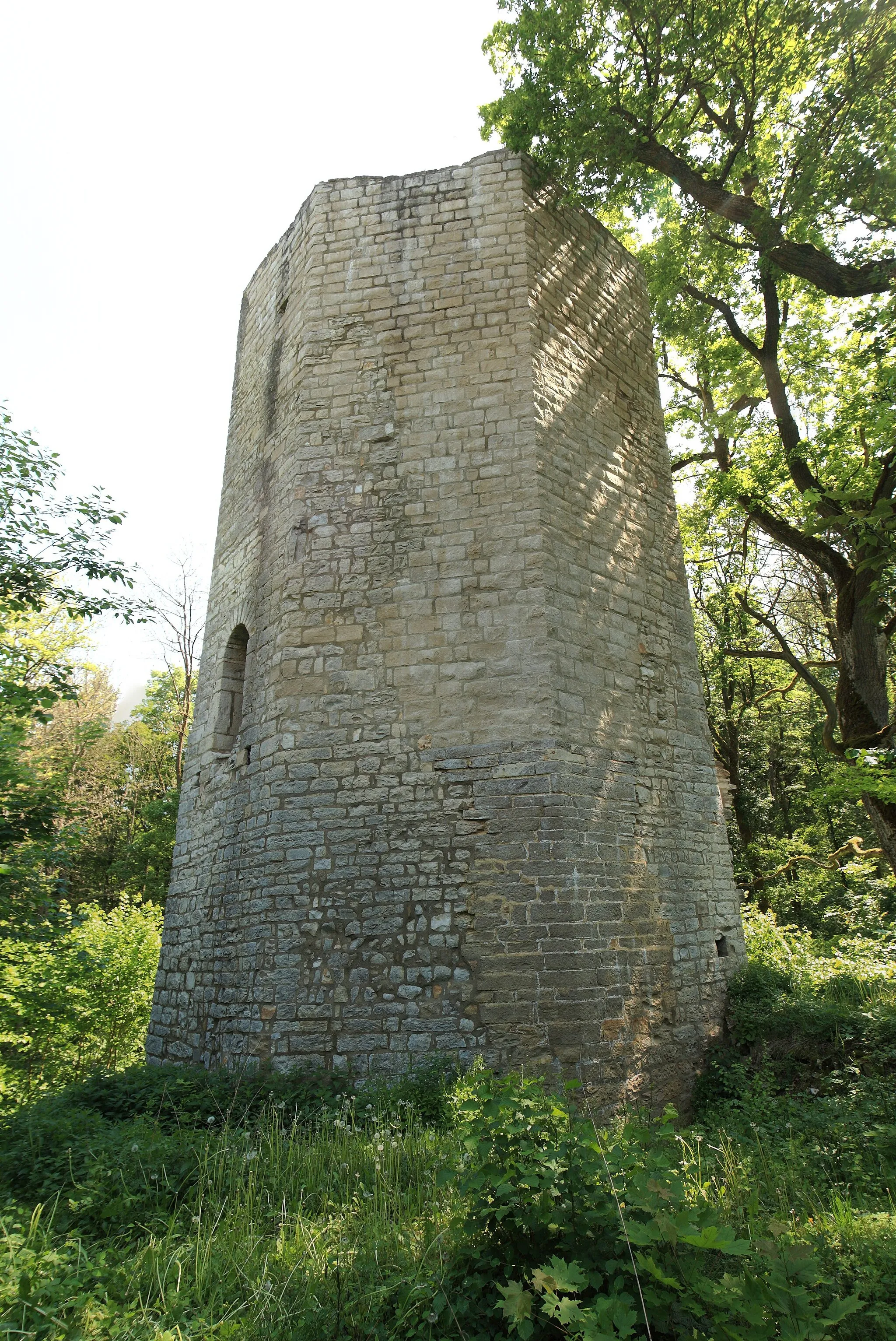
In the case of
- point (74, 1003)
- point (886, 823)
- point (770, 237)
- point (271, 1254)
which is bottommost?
point (271, 1254)

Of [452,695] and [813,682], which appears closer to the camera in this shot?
[452,695]

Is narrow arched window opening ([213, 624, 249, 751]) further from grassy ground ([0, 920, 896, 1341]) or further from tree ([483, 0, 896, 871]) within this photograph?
tree ([483, 0, 896, 871])

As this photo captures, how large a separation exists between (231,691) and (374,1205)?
571 centimetres

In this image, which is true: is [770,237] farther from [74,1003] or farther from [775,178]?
[74,1003]

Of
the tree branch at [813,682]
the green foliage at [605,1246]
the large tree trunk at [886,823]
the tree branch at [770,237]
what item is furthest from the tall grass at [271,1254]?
the tree branch at [770,237]

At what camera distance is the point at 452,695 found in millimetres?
6492

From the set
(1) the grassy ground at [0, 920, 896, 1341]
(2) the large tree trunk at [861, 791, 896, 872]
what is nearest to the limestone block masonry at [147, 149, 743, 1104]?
(1) the grassy ground at [0, 920, 896, 1341]

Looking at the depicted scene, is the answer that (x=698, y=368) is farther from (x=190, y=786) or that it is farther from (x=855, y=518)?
(x=190, y=786)

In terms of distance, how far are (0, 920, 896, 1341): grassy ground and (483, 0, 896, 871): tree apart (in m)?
3.41

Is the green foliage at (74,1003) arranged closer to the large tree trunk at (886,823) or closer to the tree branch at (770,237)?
the large tree trunk at (886,823)

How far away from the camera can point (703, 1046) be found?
7.15 meters

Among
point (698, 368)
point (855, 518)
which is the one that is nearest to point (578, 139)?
point (855, 518)

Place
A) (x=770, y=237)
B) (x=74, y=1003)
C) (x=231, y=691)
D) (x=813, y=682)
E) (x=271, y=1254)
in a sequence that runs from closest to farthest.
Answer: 1. (x=271, y=1254)
2. (x=770, y=237)
3. (x=231, y=691)
4. (x=74, y=1003)
5. (x=813, y=682)

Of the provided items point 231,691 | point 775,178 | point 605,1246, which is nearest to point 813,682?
point 775,178
